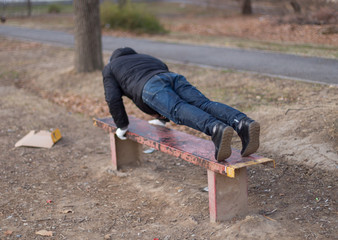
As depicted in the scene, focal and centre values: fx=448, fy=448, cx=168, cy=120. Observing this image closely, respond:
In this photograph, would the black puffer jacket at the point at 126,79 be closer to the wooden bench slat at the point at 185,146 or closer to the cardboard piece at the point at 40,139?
the wooden bench slat at the point at 185,146

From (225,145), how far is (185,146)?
68 cm

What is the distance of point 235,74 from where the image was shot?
8.25 meters

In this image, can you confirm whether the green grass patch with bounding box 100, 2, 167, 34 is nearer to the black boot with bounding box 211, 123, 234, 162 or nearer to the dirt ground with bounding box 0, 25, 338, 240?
the dirt ground with bounding box 0, 25, 338, 240

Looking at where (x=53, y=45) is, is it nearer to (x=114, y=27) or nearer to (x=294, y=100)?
(x=114, y=27)

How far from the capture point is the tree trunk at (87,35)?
9.37m

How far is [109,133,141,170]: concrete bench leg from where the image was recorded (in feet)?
A: 17.7

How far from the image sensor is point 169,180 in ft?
16.5

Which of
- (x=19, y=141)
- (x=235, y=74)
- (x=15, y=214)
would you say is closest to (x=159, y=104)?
(x=15, y=214)

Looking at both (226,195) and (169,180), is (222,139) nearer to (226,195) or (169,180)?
(226,195)

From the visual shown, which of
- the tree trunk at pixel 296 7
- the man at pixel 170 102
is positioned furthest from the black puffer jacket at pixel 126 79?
the tree trunk at pixel 296 7

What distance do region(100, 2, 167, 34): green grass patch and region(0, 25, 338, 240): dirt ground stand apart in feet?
30.4

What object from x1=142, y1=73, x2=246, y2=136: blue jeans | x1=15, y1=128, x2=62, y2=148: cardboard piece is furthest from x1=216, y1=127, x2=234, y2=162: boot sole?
x1=15, y1=128, x2=62, y2=148: cardboard piece

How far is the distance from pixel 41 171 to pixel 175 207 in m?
2.00

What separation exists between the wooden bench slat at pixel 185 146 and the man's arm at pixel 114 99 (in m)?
0.25
